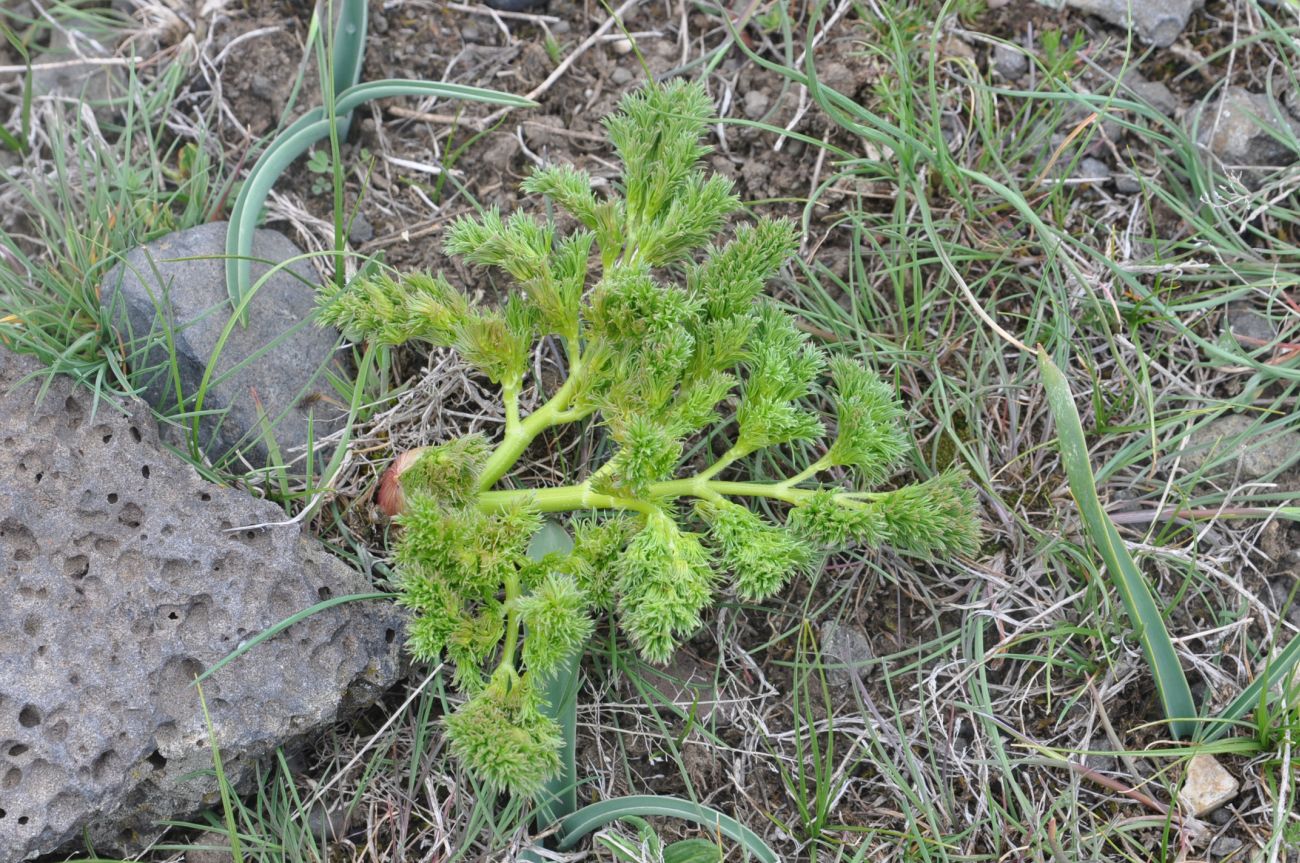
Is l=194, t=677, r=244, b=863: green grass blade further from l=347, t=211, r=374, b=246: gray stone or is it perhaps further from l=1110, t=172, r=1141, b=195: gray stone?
l=1110, t=172, r=1141, b=195: gray stone

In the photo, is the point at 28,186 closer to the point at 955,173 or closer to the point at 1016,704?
the point at 955,173

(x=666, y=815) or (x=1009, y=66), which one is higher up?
(x=1009, y=66)

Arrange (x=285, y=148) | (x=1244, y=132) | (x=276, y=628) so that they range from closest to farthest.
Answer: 1. (x=276, y=628)
2. (x=285, y=148)
3. (x=1244, y=132)

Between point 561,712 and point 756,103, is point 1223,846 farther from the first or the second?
point 756,103

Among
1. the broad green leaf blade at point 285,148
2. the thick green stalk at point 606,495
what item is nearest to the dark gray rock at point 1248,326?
the thick green stalk at point 606,495

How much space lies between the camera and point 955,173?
3092 millimetres

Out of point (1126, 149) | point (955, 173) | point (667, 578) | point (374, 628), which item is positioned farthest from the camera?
point (1126, 149)

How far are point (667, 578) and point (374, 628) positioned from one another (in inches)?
32.5

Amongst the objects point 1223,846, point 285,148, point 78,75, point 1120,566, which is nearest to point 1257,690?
point 1223,846

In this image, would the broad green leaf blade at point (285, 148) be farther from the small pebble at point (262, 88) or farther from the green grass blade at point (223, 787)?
the green grass blade at point (223, 787)

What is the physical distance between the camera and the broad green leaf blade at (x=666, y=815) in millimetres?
2590

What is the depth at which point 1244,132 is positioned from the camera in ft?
10.6

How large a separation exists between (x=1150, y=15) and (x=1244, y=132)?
484mm

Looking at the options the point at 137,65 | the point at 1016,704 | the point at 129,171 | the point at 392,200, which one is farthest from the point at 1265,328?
the point at 137,65
